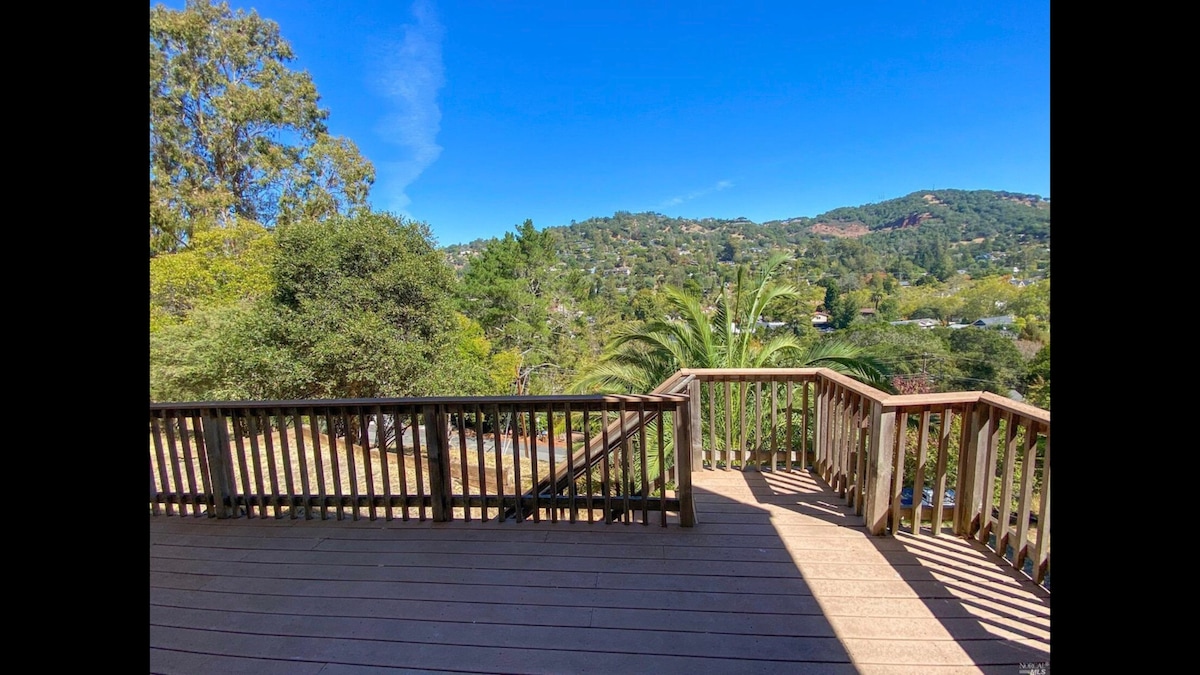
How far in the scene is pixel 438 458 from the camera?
3262 millimetres

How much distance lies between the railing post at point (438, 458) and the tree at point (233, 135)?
47.8 ft

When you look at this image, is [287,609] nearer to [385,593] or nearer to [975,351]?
[385,593]

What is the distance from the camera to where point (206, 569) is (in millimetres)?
2836

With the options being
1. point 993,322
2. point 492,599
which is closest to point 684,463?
point 492,599

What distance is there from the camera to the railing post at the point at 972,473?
2723 mm

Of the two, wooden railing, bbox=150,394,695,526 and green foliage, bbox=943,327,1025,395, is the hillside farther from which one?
wooden railing, bbox=150,394,695,526

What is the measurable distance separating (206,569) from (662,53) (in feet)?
56.1

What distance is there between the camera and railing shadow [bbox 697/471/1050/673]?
200cm

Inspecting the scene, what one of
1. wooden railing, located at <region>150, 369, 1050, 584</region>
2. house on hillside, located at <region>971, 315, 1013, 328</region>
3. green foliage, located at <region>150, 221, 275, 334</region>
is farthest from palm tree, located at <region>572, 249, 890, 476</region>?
green foliage, located at <region>150, 221, 275, 334</region>

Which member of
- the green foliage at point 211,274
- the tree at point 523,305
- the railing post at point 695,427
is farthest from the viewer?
the tree at point 523,305

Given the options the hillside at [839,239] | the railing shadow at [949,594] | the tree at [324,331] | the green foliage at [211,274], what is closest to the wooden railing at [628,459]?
the railing shadow at [949,594]

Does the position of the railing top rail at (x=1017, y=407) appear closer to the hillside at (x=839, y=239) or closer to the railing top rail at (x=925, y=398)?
the railing top rail at (x=925, y=398)

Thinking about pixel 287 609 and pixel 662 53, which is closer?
pixel 287 609
